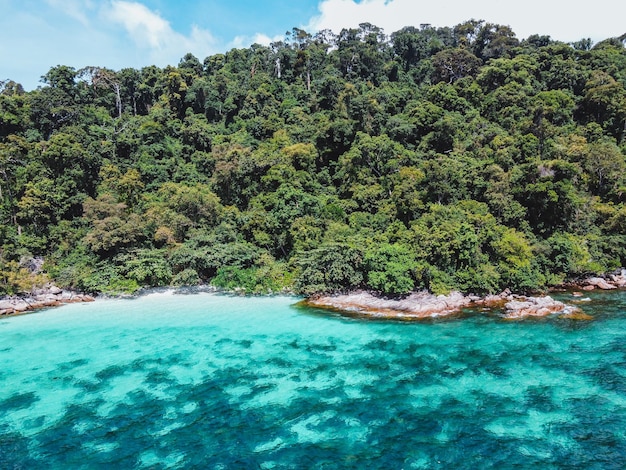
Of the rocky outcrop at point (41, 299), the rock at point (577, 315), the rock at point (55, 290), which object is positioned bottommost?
the rock at point (577, 315)

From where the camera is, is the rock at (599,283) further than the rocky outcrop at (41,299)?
Yes

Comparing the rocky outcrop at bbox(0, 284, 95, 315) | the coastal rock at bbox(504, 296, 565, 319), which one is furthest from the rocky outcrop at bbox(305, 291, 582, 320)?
the rocky outcrop at bbox(0, 284, 95, 315)

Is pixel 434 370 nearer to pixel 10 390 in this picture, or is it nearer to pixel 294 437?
pixel 294 437

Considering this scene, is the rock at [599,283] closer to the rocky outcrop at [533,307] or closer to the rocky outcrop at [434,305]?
the rocky outcrop at [533,307]

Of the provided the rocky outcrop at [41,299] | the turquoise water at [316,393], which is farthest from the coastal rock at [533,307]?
the rocky outcrop at [41,299]

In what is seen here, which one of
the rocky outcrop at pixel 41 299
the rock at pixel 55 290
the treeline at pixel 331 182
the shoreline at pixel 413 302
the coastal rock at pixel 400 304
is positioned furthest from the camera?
the rock at pixel 55 290

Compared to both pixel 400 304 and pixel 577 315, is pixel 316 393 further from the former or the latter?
pixel 577 315

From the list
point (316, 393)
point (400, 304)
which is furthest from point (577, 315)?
point (316, 393)
